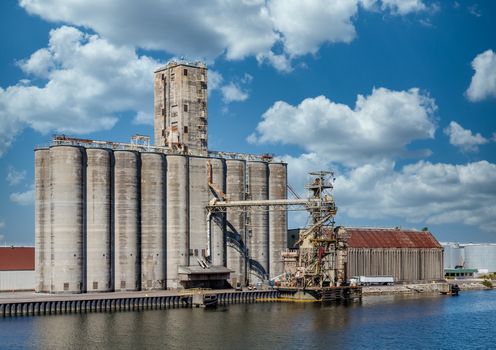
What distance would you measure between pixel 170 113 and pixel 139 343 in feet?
214

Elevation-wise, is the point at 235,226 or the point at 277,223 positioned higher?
the point at 277,223

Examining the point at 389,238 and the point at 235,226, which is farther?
the point at 389,238

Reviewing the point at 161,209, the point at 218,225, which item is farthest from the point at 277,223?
the point at 161,209

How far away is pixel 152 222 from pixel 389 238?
5933 cm

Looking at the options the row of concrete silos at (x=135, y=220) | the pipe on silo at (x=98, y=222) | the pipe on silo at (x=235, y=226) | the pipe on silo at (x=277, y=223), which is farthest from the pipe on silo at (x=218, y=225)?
the pipe on silo at (x=98, y=222)

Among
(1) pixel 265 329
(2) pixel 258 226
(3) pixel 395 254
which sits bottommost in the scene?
(1) pixel 265 329

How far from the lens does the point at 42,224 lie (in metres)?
107

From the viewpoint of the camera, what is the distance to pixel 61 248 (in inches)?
4092

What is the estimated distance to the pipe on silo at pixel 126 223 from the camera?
10950 centimetres

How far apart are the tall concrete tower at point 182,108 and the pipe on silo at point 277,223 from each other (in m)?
13.1

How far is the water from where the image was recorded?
7012 centimetres

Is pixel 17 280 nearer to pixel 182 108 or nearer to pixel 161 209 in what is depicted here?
pixel 161 209

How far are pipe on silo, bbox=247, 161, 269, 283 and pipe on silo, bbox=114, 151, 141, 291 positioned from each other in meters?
22.3

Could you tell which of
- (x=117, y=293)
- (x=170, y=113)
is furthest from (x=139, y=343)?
(x=170, y=113)
